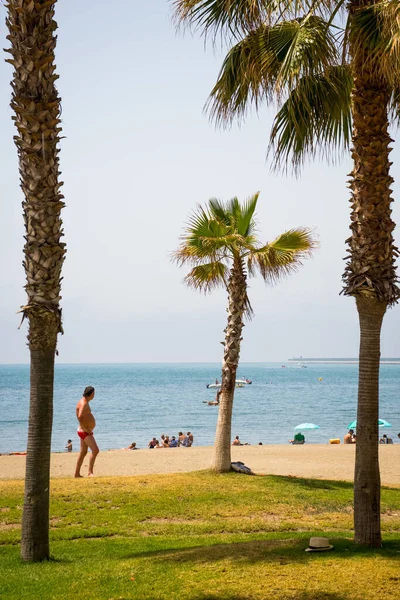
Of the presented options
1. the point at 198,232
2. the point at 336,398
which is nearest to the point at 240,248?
the point at 198,232

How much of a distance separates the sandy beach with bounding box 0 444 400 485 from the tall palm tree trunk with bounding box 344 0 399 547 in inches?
343

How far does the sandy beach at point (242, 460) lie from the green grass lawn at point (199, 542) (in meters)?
3.39

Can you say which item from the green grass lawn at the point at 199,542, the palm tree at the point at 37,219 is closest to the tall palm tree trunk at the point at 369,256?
the green grass lawn at the point at 199,542

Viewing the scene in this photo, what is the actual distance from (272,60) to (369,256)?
2895 millimetres

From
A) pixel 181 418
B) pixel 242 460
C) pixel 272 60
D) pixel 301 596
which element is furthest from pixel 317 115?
pixel 181 418

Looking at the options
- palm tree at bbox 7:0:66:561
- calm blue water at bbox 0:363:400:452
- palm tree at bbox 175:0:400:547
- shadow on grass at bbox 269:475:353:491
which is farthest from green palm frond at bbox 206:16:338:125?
calm blue water at bbox 0:363:400:452

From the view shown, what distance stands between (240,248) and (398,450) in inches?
525

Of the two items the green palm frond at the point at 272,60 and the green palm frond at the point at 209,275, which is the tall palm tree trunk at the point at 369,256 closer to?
the green palm frond at the point at 272,60

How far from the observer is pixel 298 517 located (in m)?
10.9

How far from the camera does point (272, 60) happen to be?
878cm

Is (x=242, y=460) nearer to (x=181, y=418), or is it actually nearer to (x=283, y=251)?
(x=283, y=251)

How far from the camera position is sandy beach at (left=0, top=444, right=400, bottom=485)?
17.6 m

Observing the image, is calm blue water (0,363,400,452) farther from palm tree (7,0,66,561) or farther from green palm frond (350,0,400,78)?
green palm frond (350,0,400,78)

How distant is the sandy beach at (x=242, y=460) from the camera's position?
17641mm
